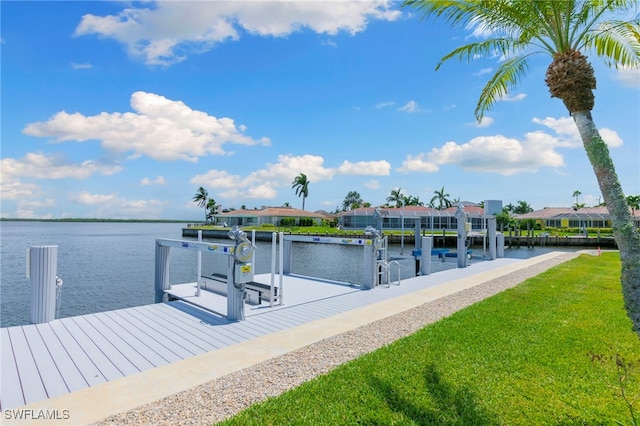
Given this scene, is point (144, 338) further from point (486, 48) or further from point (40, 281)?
point (486, 48)

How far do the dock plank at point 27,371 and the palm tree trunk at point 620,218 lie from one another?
5.60 meters

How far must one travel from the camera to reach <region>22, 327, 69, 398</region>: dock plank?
12.4 ft

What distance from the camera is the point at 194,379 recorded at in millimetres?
3994

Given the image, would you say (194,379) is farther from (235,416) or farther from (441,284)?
(441,284)

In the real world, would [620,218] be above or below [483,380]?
above

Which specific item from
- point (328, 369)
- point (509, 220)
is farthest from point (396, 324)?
point (509, 220)

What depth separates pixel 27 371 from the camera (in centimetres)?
415

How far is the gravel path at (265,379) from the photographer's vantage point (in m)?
3.23

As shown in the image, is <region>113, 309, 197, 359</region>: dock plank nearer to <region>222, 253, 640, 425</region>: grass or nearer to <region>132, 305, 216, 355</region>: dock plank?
<region>132, 305, 216, 355</region>: dock plank

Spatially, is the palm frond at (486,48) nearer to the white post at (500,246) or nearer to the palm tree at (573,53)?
the palm tree at (573,53)

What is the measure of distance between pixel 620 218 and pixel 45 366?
20.7 feet

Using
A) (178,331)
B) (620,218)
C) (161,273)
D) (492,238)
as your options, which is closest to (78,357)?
(178,331)

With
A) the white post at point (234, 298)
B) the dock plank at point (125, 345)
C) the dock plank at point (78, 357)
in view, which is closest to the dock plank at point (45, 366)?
the dock plank at point (78, 357)

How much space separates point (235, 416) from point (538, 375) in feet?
11.1
